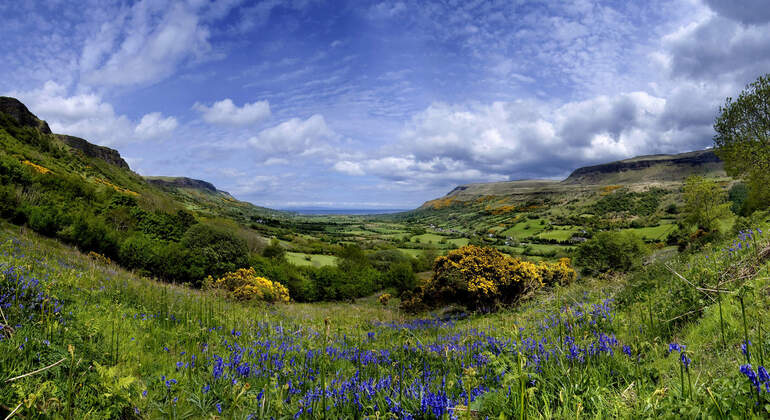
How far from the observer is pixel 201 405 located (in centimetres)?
277

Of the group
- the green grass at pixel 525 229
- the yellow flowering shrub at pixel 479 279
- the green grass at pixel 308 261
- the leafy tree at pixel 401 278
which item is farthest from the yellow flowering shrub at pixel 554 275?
the green grass at pixel 525 229

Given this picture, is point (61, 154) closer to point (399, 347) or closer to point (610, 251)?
point (399, 347)

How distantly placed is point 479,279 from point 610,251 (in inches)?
582

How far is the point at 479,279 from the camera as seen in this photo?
13.7 meters

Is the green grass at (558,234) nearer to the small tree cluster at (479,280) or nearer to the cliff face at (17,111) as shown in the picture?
the small tree cluster at (479,280)

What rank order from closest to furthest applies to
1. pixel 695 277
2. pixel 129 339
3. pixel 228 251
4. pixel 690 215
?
pixel 129 339, pixel 695 277, pixel 228 251, pixel 690 215

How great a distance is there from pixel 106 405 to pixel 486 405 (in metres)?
3.21

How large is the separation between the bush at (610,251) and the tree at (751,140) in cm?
783

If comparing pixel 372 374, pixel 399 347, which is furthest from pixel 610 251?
pixel 372 374

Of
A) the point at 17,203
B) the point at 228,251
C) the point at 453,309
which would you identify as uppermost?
the point at 17,203

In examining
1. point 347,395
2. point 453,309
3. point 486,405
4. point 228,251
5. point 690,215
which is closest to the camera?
point 486,405

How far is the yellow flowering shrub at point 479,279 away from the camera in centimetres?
1384

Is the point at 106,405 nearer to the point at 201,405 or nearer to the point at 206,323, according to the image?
the point at 201,405

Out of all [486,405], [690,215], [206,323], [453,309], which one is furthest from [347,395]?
[690,215]
